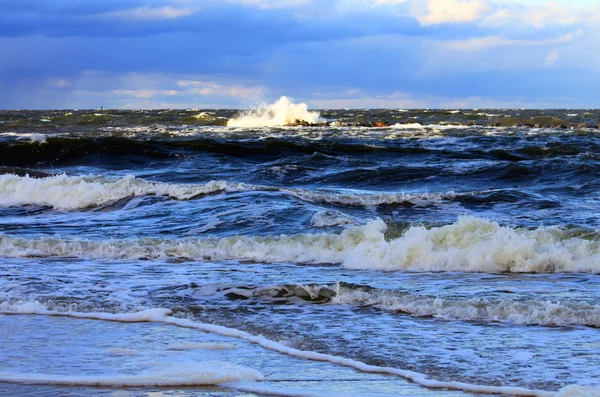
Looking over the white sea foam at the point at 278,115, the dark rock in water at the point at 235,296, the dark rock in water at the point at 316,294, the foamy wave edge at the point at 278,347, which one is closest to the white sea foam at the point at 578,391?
the foamy wave edge at the point at 278,347

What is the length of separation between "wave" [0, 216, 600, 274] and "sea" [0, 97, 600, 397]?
0.02 m

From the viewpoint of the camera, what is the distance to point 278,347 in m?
5.76

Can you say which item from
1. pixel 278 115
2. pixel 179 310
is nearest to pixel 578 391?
pixel 179 310

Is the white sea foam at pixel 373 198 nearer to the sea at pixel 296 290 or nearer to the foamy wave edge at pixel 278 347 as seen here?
the sea at pixel 296 290

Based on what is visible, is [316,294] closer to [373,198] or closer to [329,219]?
[329,219]

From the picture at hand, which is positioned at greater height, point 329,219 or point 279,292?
point 329,219

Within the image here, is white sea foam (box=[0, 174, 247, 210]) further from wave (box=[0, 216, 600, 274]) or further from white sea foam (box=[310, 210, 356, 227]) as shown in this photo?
wave (box=[0, 216, 600, 274])

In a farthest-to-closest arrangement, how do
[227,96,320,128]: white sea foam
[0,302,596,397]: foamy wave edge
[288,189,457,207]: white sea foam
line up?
[227,96,320,128]: white sea foam, [288,189,457,207]: white sea foam, [0,302,596,397]: foamy wave edge

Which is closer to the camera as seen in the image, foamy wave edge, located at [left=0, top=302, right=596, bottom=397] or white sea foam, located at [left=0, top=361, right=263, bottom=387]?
foamy wave edge, located at [left=0, top=302, right=596, bottom=397]

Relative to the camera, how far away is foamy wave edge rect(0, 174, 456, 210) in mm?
14688

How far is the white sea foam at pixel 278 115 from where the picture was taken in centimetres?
5088

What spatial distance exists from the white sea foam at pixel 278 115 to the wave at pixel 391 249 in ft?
131

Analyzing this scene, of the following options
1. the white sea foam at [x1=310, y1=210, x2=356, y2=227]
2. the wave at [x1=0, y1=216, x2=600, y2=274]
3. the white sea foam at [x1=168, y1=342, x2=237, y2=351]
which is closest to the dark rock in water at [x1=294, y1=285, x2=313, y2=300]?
the wave at [x1=0, y1=216, x2=600, y2=274]

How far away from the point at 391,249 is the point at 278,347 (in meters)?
3.73
